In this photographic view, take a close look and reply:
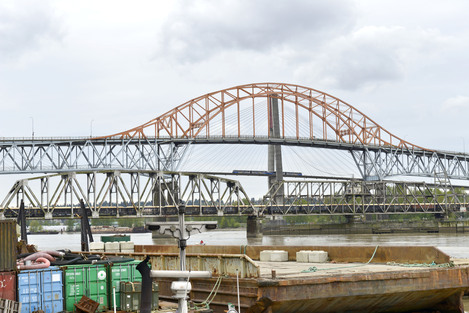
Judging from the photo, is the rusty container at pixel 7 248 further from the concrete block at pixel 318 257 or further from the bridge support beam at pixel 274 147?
the bridge support beam at pixel 274 147

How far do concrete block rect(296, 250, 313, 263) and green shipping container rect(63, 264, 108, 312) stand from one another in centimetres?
1158

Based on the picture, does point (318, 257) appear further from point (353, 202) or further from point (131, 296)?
point (353, 202)

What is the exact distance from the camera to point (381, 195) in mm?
155750

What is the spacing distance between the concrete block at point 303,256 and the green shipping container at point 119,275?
10642 mm

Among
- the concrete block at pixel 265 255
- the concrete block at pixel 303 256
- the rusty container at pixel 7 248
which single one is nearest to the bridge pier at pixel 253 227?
the concrete block at pixel 265 255

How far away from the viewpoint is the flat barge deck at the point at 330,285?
23.2 metres

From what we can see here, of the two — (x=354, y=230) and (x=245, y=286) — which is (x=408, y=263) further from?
(x=354, y=230)

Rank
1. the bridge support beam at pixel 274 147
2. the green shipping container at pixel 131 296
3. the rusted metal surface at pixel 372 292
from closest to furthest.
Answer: the green shipping container at pixel 131 296, the rusted metal surface at pixel 372 292, the bridge support beam at pixel 274 147

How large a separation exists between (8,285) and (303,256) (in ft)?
49.3

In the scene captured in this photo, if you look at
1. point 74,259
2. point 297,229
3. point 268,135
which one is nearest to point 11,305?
point 74,259

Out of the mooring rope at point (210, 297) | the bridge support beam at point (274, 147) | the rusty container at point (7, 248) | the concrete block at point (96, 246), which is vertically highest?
the bridge support beam at point (274, 147)

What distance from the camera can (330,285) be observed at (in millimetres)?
23766

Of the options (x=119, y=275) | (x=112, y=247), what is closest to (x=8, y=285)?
(x=119, y=275)

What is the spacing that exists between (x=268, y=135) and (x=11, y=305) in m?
140
